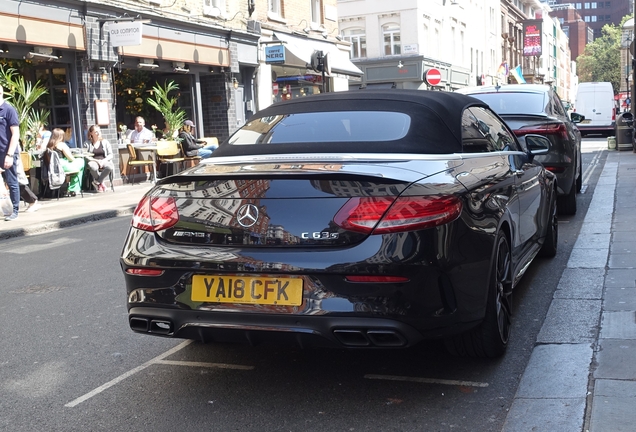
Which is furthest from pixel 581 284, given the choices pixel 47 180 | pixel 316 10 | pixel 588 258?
pixel 316 10

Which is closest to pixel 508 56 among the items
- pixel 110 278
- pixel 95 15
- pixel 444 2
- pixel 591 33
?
pixel 444 2

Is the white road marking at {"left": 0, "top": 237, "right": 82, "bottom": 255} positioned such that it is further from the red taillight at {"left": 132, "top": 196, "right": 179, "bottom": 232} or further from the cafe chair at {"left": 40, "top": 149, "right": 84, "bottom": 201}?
the red taillight at {"left": 132, "top": 196, "right": 179, "bottom": 232}

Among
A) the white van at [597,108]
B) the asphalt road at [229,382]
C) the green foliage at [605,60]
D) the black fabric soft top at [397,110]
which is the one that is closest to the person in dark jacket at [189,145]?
the asphalt road at [229,382]

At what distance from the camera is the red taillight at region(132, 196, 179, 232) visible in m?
4.01

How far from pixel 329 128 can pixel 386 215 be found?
1.21 meters

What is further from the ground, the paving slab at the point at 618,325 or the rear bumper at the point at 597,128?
the rear bumper at the point at 597,128

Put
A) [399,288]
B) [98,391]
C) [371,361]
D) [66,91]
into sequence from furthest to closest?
[66,91] → [371,361] → [98,391] → [399,288]

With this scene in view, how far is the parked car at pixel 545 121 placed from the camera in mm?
9195

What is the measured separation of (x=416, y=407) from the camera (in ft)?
12.4

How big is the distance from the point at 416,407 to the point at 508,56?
69.6 m

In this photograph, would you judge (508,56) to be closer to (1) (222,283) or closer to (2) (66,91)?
(2) (66,91)

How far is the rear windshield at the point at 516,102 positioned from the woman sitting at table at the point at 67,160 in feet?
27.0

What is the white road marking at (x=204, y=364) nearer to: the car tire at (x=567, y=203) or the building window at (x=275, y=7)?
the car tire at (x=567, y=203)

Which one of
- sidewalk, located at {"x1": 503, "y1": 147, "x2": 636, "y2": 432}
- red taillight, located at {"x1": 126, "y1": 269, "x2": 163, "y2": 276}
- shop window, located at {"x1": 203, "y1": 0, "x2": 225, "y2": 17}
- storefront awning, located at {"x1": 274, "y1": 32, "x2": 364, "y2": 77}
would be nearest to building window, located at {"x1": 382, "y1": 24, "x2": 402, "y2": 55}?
storefront awning, located at {"x1": 274, "y1": 32, "x2": 364, "y2": 77}
